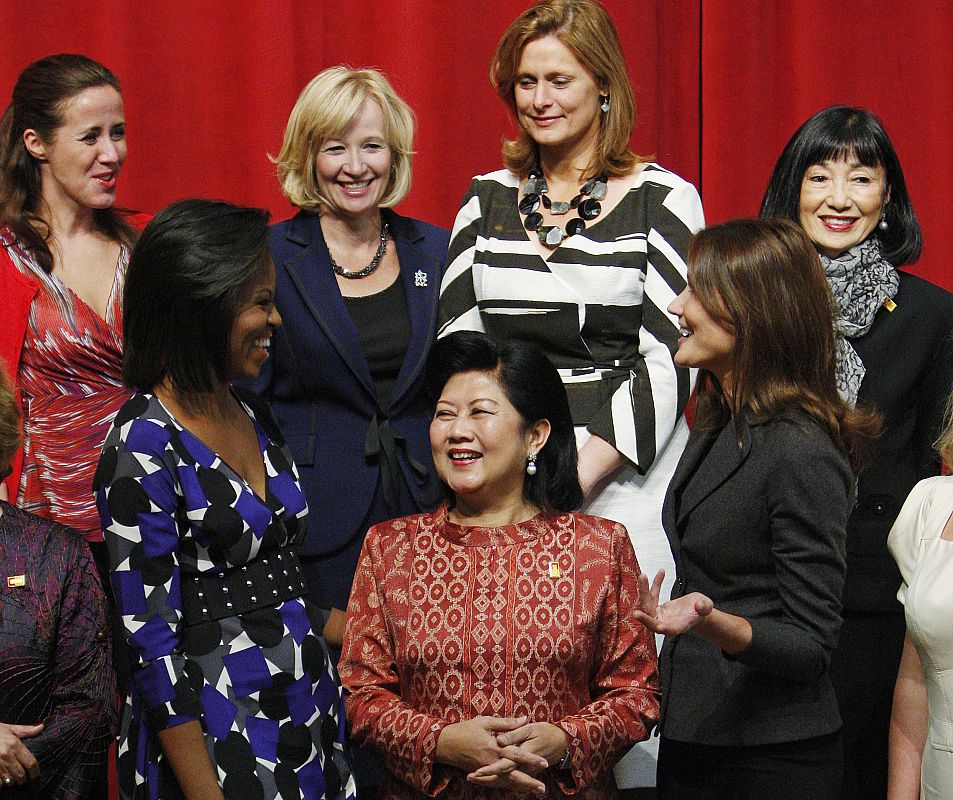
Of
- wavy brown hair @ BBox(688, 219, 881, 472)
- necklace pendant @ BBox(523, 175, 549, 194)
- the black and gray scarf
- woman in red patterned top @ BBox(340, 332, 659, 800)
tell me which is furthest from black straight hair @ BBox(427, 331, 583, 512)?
the black and gray scarf

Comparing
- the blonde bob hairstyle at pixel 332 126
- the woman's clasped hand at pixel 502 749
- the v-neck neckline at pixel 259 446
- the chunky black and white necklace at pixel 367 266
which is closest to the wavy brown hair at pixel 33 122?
the blonde bob hairstyle at pixel 332 126

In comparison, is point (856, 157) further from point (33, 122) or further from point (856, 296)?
point (33, 122)

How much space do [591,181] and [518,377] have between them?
611mm

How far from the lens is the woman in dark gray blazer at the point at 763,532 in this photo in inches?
83.1

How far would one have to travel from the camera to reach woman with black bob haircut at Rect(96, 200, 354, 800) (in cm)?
201

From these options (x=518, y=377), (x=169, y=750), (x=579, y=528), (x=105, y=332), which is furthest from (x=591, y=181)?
(x=169, y=750)

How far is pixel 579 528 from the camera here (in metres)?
2.30

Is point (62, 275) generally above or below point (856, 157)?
below

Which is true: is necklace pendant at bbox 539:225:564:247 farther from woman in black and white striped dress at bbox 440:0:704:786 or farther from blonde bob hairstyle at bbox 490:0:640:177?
blonde bob hairstyle at bbox 490:0:640:177

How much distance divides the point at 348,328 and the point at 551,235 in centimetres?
45

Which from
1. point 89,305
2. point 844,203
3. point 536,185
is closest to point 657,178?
point 536,185

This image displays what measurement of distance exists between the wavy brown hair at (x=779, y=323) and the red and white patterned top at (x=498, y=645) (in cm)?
36

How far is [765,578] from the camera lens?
2168 millimetres

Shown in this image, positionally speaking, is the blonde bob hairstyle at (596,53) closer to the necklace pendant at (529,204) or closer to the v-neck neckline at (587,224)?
the v-neck neckline at (587,224)
